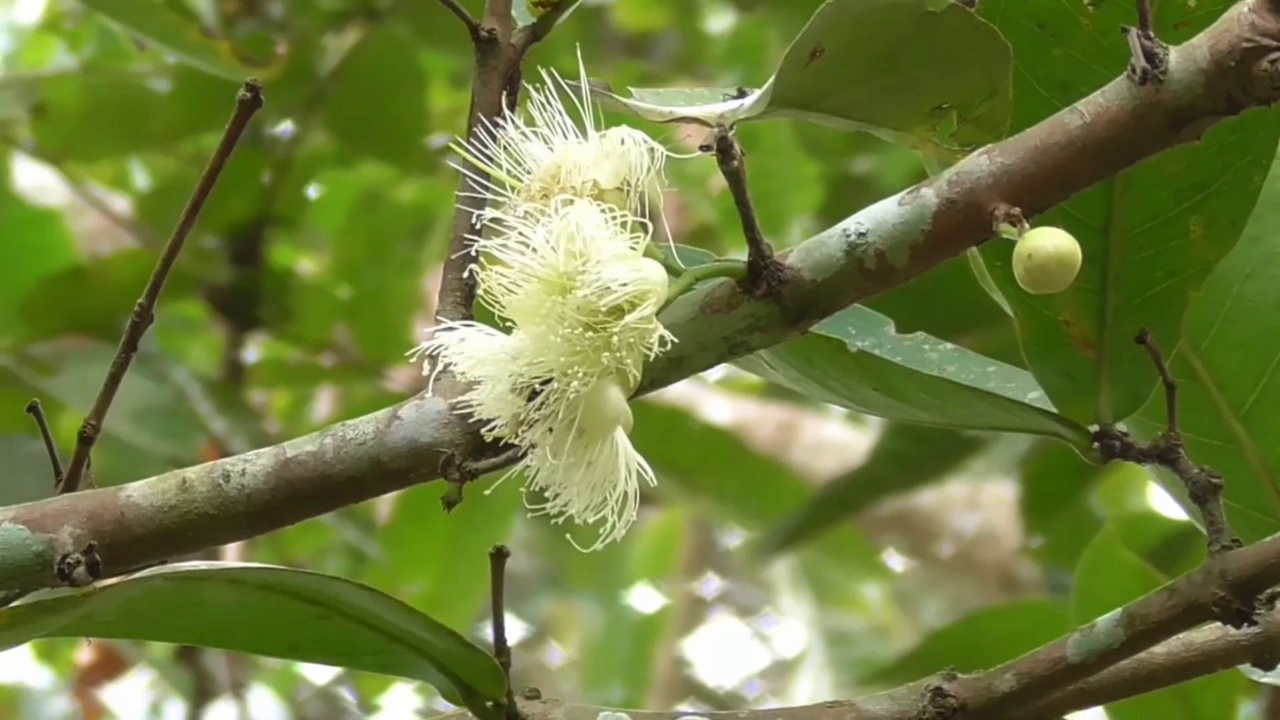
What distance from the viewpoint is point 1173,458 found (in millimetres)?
473

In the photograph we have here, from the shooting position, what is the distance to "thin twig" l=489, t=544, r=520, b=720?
1.52ft

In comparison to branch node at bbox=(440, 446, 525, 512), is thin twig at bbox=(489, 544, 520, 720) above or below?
below

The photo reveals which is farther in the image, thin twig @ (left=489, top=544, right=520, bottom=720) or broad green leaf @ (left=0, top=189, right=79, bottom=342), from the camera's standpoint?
broad green leaf @ (left=0, top=189, right=79, bottom=342)

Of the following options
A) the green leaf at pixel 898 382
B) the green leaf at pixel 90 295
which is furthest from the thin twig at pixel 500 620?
the green leaf at pixel 90 295

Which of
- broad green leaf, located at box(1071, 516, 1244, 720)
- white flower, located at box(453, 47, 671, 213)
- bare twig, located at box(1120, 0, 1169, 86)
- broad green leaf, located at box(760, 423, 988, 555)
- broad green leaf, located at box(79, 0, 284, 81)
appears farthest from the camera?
broad green leaf, located at box(760, 423, 988, 555)

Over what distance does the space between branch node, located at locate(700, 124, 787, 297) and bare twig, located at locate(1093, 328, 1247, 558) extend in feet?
0.49

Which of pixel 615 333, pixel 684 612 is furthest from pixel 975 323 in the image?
pixel 684 612

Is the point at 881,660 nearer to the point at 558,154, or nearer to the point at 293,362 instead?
the point at 293,362

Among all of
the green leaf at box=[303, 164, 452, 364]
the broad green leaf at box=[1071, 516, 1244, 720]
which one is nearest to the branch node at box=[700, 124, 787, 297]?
the broad green leaf at box=[1071, 516, 1244, 720]

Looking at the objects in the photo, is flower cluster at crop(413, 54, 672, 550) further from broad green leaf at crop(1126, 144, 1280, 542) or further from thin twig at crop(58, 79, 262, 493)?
broad green leaf at crop(1126, 144, 1280, 542)

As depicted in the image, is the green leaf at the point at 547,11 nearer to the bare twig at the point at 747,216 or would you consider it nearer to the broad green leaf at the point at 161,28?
the bare twig at the point at 747,216

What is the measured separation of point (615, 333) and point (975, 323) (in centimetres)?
49

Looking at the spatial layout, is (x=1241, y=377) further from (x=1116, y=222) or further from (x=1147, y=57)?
(x=1147, y=57)

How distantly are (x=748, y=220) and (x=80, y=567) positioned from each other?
233 mm
